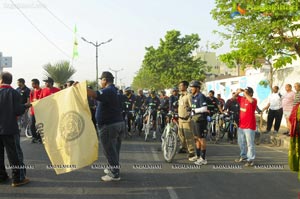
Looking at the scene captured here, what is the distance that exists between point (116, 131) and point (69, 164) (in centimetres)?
114

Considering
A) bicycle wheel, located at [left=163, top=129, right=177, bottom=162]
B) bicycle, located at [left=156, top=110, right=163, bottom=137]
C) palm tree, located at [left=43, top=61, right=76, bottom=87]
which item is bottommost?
bicycle wheel, located at [left=163, top=129, right=177, bottom=162]

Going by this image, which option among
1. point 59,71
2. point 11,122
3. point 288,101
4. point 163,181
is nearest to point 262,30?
point 288,101

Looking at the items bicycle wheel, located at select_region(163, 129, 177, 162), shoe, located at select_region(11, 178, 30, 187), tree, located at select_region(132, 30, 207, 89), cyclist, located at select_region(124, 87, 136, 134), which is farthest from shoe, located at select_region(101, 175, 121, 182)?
tree, located at select_region(132, 30, 207, 89)

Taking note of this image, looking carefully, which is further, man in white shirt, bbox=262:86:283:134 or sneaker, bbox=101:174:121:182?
man in white shirt, bbox=262:86:283:134

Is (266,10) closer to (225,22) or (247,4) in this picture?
(247,4)

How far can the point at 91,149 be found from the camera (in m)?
5.95

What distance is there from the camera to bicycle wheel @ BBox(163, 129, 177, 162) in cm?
827

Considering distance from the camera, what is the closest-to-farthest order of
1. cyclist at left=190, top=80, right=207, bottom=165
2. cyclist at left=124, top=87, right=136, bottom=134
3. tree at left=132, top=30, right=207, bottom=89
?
1. cyclist at left=190, top=80, right=207, bottom=165
2. cyclist at left=124, top=87, right=136, bottom=134
3. tree at left=132, top=30, right=207, bottom=89

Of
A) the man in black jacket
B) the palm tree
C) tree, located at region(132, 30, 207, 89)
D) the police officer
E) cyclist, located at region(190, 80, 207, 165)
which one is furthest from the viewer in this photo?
tree, located at region(132, 30, 207, 89)

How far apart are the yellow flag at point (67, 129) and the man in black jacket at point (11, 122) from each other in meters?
0.41

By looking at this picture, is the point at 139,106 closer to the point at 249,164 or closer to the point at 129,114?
the point at 129,114

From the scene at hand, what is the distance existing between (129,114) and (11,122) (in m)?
7.91

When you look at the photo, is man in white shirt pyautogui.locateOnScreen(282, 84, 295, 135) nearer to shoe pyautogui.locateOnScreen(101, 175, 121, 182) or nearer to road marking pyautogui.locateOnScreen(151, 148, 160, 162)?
road marking pyautogui.locateOnScreen(151, 148, 160, 162)

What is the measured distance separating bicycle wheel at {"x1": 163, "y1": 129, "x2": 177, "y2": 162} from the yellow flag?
2.76m
